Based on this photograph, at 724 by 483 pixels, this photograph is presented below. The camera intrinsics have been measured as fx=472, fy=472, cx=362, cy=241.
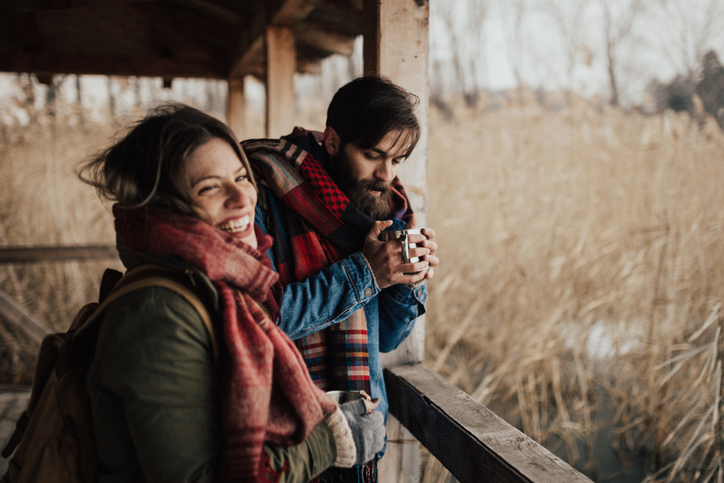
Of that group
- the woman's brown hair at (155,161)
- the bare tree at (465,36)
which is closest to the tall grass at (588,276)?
the woman's brown hair at (155,161)

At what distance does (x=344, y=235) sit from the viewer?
1386 millimetres

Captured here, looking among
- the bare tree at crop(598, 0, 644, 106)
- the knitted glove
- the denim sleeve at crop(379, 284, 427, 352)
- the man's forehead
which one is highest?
the bare tree at crop(598, 0, 644, 106)

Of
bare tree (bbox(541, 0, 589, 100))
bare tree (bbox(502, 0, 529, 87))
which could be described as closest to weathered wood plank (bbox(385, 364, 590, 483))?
bare tree (bbox(502, 0, 529, 87))

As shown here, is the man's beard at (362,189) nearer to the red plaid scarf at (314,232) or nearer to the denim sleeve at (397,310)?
the red plaid scarf at (314,232)

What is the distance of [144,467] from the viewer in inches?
31.3

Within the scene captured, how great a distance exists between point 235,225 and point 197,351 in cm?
28

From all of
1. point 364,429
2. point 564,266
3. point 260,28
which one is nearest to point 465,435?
point 364,429

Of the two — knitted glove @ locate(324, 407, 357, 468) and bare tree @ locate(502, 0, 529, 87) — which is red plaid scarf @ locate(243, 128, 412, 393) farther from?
bare tree @ locate(502, 0, 529, 87)

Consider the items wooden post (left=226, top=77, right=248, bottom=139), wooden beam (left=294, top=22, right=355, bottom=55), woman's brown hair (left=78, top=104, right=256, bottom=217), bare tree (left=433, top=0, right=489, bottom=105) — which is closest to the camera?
woman's brown hair (left=78, top=104, right=256, bottom=217)

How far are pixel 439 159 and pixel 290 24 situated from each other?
2.56 metres

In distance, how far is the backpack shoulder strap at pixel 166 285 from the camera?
2.75 feet

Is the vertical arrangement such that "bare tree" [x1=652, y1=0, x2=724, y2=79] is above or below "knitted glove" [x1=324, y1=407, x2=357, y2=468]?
above

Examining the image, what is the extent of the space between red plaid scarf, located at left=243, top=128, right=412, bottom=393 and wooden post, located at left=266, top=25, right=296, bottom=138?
168 centimetres

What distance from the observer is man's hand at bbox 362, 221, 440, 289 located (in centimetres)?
132
